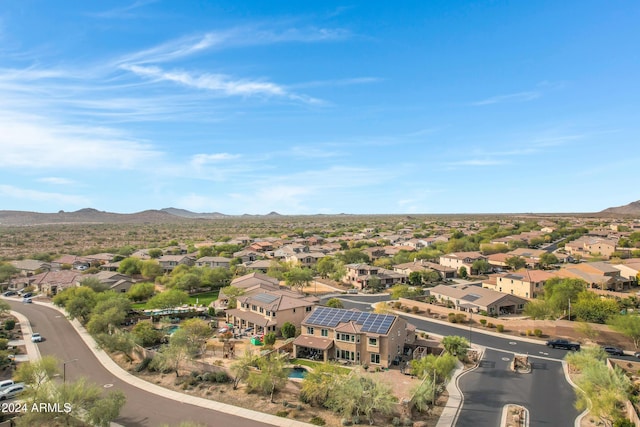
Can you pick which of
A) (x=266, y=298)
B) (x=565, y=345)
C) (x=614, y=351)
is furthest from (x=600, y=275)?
(x=266, y=298)

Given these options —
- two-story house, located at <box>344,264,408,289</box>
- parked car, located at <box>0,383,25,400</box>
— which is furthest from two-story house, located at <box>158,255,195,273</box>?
parked car, located at <box>0,383,25,400</box>

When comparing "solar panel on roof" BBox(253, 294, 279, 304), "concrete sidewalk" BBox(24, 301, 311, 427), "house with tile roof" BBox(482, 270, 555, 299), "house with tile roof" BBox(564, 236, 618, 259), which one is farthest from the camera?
"house with tile roof" BBox(564, 236, 618, 259)

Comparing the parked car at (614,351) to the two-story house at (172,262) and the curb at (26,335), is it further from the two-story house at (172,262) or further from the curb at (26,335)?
the two-story house at (172,262)

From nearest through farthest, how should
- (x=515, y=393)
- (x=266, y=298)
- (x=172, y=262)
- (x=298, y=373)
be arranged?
1. (x=515, y=393)
2. (x=298, y=373)
3. (x=266, y=298)
4. (x=172, y=262)

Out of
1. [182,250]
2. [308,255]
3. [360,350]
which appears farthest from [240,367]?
[182,250]

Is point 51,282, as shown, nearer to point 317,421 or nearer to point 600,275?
point 317,421

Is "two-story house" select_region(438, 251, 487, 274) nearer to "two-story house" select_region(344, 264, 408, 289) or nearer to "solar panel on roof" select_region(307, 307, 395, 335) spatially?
"two-story house" select_region(344, 264, 408, 289)
